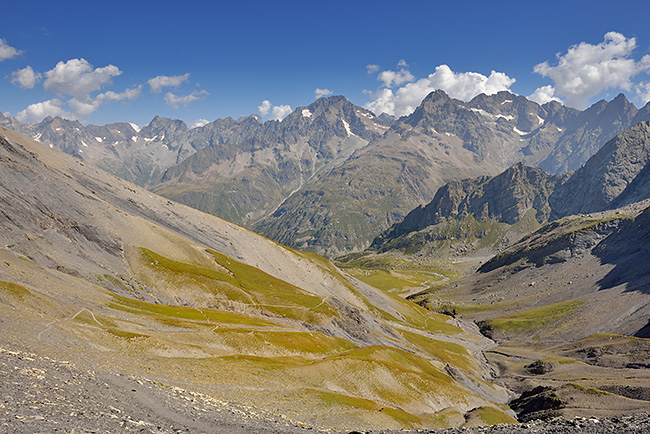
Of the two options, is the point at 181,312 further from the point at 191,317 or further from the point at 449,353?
the point at 449,353

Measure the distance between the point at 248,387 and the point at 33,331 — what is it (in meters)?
28.7

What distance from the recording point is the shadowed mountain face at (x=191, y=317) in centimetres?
5069

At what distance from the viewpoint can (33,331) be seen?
4900cm

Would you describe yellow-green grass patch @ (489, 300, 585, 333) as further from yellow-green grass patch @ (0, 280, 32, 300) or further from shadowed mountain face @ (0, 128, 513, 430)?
yellow-green grass patch @ (0, 280, 32, 300)

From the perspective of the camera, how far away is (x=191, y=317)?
8594 cm

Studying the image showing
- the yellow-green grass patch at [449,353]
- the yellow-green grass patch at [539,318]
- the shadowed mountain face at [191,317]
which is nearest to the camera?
the shadowed mountain face at [191,317]

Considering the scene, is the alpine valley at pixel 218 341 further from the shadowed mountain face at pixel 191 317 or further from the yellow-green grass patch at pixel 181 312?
the yellow-green grass patch at pixel 181 312

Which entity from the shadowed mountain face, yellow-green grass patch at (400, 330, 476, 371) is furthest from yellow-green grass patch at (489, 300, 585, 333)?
yellow-green grass patch at (400, 330, 476, 371)

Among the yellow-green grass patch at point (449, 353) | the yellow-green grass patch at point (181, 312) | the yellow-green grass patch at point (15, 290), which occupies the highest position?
the yellow-green grass patch at point (15, 290)

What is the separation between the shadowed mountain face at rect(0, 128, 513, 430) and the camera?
166ft

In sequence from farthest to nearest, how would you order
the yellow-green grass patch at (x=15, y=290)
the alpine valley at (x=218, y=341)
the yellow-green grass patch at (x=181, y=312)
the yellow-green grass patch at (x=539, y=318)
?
the yellow-green grass patch at (x=539, y=318)
the yellow-green grass patch at (x=181, y=312)
the yellow-green grass patch at (x=15, y=290)
the alpine valley at (x=218, y=341)

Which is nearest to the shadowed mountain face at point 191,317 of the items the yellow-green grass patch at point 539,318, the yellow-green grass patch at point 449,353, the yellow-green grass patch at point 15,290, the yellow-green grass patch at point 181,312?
the yellow-green grass patch at point 15,290

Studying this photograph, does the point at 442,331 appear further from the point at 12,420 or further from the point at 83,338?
the point at 12,420

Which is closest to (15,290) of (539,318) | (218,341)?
(218,341)
